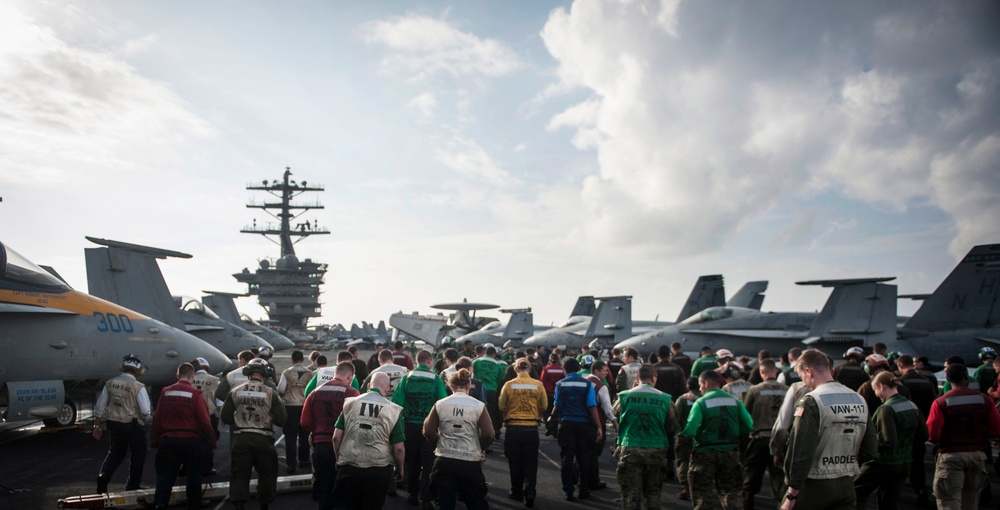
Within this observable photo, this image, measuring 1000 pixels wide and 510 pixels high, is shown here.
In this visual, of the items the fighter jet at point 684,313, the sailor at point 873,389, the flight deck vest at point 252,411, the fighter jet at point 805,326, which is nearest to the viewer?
the flight deck vest at point 252,411

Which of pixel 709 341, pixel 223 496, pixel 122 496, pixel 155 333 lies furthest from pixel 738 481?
pixel 709 341

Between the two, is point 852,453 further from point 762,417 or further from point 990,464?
point 990,464

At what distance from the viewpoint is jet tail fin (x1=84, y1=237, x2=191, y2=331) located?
14.8m

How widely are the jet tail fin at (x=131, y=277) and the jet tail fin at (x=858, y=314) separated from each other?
21.1 m

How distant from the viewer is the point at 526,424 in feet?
24.2

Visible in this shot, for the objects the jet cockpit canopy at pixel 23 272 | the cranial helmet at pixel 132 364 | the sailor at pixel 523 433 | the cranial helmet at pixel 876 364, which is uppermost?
the jet cockpit canopy at pixel 23 272

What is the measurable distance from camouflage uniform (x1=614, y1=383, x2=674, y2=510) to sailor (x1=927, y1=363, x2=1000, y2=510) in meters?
2.71

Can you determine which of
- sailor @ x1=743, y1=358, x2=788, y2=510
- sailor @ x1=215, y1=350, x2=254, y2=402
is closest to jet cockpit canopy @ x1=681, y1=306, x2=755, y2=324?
sailor @ x1=743, y1=358, x2=788, y2=510

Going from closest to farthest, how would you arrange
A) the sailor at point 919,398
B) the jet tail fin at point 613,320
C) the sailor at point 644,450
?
the sailor at point 644,450
the sailor at point 919,398
the jet tail fin at point 613,320

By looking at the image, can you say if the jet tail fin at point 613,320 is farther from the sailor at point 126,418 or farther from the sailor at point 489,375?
the sailor at point 126,418

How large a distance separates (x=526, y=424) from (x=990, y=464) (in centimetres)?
866

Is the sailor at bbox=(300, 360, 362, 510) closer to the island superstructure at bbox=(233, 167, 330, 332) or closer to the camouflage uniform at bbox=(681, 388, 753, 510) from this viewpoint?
the camouflage uniform at bbox=(681, 388, 753, 510)

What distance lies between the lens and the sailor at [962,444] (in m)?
5.74

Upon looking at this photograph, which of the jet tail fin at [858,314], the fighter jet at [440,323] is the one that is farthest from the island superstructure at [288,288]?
the jet tail fin at [858,314]
